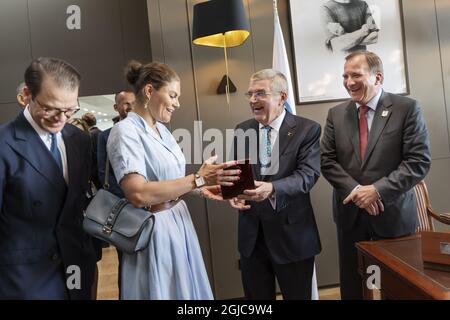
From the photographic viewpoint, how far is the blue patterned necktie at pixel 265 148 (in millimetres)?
2095

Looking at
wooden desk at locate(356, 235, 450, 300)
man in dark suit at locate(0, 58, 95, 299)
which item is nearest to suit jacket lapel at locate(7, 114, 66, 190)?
man in dark suit at locate(0, 58, 95, 299)

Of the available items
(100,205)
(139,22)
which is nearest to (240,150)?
(100,205)

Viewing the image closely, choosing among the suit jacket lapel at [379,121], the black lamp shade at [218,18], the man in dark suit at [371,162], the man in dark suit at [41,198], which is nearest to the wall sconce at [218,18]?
the black lamp shade at [218,18]

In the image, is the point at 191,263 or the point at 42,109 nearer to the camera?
the point at 42,109

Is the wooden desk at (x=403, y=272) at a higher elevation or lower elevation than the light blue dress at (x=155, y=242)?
lower

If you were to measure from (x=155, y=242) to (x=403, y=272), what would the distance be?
3.14 feet

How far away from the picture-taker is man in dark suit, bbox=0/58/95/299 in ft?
4.26

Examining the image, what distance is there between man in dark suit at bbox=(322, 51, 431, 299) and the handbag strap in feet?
4.01

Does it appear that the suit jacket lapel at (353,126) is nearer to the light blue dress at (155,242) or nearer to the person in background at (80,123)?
the light blue dress at (155,242)
